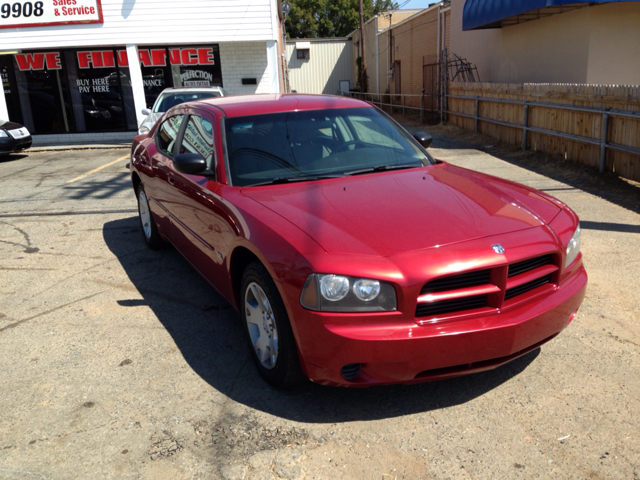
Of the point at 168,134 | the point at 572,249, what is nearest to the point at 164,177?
the point at 168,134

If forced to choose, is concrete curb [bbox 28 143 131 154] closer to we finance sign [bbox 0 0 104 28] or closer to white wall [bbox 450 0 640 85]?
we finance sign [bbox 0 0 104 28]

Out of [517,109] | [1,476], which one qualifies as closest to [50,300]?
[1,476]

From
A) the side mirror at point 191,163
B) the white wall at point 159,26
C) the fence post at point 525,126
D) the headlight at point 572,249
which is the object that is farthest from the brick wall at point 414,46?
the headlight at point 572,249

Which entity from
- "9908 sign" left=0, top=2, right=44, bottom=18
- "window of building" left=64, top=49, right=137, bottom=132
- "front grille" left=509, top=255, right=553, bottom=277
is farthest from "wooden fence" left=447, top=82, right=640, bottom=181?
"9908 sign" left=0, top=2, right=44, bottom=18

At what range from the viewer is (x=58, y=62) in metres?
18.2

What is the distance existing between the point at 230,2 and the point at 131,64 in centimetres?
347

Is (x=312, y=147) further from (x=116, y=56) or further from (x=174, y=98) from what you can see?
(x=116, y=56)

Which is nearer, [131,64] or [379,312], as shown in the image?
[379,312]

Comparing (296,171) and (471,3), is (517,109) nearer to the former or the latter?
(471,3)

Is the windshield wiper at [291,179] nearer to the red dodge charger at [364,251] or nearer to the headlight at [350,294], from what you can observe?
the red dodge charger at [364,251]

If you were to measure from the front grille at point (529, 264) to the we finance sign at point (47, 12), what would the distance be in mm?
16784

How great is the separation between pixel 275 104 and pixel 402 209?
168cm

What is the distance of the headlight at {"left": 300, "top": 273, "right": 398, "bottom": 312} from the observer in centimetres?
271

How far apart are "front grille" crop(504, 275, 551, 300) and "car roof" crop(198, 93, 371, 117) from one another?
218 cm
